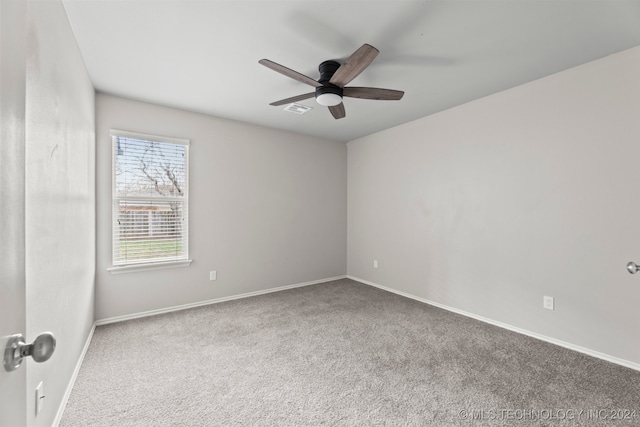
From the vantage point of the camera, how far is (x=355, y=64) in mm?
1980

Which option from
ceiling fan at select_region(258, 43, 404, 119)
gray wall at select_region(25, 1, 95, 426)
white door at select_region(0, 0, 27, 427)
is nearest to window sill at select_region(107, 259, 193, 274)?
gray wall at select_region(25, 1, 95, 426)

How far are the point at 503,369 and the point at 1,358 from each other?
2800 millimetres

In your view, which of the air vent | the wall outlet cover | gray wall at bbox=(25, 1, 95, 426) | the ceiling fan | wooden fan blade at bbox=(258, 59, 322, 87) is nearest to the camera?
gray wall at bbox=(25, 1, 95, 426)

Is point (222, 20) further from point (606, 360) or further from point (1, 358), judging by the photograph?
point (606, 360)

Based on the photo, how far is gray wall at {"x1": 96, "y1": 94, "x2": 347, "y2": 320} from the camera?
3.15 metres

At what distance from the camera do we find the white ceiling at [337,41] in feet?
6.00

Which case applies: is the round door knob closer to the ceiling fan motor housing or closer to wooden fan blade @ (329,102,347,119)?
the ceiling fan motor housing

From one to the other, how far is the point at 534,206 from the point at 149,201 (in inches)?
163

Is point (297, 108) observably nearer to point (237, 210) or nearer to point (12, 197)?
point (237, 210)

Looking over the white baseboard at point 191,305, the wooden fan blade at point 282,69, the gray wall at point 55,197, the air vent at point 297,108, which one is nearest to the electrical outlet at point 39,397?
the gray wall at point 55,197

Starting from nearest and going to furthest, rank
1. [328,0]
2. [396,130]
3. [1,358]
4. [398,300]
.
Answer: [1,358]
[328,0]
[398,300]
[396,130]

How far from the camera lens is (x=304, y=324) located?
10.1ft

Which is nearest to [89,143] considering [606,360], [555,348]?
[555,348]

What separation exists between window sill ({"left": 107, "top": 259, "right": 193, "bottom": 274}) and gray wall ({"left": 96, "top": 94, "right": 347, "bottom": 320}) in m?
0.05
